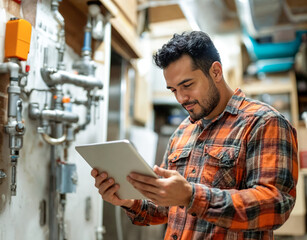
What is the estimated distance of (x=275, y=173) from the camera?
3.01ft

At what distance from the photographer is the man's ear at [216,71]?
3.75 ft

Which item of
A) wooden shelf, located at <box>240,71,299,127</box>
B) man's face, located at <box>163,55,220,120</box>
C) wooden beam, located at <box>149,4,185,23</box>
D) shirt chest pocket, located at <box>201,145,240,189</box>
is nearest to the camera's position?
shirt chest pocket, located at <box>201,145,240,189</box>

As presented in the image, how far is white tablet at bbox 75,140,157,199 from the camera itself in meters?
0.88

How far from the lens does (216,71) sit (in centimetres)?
115

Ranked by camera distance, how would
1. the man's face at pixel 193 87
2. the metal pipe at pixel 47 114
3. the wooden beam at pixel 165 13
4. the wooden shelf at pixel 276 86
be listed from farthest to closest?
the wooden shelf at pixel 276 86 → the wooden beam at pixel 165 13 → the metal pipe at pixel 47 114 → the man's face at pixel 193 87

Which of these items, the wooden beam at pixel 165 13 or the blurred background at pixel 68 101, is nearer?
the blurred background at pixel 68 101

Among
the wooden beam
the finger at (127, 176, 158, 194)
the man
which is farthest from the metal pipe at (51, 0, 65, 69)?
the wooden beam

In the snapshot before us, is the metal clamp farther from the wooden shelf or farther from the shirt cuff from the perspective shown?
the wooden shelf

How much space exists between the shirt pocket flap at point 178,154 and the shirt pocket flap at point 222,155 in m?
0.11

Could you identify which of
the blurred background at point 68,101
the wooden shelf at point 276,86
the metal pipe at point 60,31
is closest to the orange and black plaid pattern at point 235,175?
the blurred background at point 68,101

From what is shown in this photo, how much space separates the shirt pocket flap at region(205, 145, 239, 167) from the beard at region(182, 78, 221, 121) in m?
0.12

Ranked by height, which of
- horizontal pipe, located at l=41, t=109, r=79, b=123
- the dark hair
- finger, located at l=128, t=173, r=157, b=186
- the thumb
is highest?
the dark hair

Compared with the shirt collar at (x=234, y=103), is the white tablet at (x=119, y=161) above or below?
below

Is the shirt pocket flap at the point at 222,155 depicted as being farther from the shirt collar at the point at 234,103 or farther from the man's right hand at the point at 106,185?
the man's right hand at the point at 106,185
